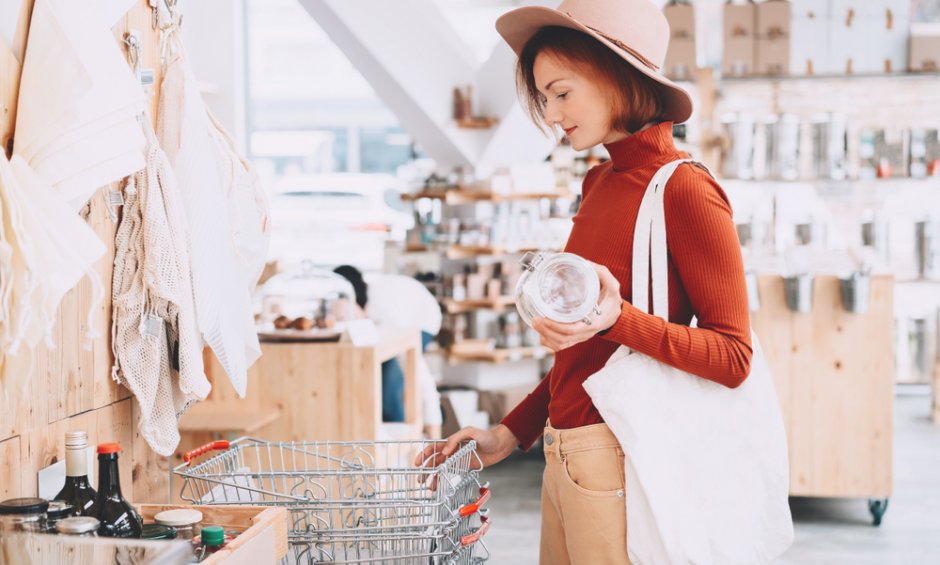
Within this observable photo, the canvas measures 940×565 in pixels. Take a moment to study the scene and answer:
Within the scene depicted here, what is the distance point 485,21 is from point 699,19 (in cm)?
358

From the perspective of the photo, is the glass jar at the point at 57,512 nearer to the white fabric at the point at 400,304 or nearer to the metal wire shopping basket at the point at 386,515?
the metal wire shopping basket at the point at 386,515

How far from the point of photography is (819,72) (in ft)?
24.3

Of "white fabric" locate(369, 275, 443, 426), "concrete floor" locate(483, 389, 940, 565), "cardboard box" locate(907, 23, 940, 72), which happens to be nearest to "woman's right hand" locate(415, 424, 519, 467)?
"concrete floor" locate(483, 389, 940, 565)

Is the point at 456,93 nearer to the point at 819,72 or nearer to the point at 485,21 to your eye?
the point at 819,72

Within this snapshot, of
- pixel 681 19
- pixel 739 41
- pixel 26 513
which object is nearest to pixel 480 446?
pixel 26 513

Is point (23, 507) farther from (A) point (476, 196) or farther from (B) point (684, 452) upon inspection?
(A) point (476, 196)

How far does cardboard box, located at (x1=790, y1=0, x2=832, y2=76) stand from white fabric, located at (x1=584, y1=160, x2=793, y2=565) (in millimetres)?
6056

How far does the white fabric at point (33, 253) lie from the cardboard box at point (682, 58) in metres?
5.73

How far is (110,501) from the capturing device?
1.53 m

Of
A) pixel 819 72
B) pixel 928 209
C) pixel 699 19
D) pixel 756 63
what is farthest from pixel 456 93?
pixel 928 209

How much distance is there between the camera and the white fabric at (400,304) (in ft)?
16.3

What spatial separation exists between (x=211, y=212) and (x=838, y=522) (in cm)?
374

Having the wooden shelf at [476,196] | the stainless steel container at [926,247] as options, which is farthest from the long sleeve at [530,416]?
the stainless steel container at [926,247]

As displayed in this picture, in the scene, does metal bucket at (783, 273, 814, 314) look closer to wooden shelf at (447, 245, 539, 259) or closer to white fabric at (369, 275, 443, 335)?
white fabric at (369, 275, 443, 335)
